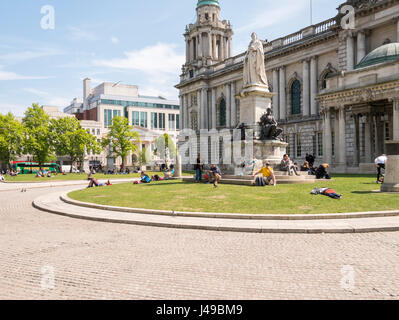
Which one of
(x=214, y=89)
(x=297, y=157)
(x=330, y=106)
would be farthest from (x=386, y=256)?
(x=214, y=89)

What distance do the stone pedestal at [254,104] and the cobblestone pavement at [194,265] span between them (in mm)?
13340

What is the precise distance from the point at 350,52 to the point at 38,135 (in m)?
56.5

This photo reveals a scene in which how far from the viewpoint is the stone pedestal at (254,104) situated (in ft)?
71.1

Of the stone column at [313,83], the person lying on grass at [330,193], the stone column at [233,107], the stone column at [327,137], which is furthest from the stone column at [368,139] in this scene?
the stone column at [233,107]

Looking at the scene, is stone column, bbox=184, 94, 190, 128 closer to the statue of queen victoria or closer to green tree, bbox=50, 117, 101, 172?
green tree, bbox=50, 117, 101, 172

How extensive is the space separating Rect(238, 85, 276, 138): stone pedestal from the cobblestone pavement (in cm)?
1334

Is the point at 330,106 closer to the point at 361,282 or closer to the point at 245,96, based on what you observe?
the point at 245,96

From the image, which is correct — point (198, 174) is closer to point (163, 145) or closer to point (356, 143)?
point (356, 143)

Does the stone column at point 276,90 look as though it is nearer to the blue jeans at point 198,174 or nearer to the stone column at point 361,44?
the stone column at point 361,44

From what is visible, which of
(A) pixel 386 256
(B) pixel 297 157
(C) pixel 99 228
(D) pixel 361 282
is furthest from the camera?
(B) pixel 297 157

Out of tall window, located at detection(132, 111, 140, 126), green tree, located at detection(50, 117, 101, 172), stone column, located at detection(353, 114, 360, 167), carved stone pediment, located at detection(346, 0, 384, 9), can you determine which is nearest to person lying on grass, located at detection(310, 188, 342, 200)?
stone column, located at detection(353, 114, 360, 167)

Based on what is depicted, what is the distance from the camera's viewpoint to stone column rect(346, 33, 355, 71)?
Result: 40.2m

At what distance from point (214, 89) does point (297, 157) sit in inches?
1113
